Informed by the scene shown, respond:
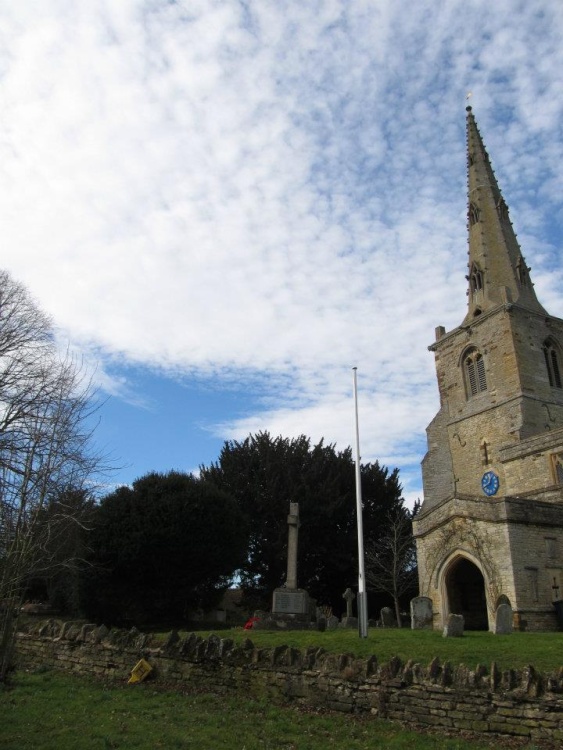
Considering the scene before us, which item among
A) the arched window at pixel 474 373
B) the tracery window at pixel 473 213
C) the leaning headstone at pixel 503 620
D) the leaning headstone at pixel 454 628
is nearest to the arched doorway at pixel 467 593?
the leaning headstone at pixel 503 620

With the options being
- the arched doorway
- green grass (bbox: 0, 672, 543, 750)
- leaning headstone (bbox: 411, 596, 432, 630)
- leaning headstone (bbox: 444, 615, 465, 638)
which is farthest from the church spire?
green grass (bbox: 0, 672, 543, 750)

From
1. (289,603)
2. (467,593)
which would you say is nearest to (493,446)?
(467,593)

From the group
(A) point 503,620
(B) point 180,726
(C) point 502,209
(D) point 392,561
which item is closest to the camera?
(B) point 180,726

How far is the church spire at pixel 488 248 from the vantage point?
111ft

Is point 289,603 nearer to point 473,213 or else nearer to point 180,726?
point 180,726

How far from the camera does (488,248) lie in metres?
35.9

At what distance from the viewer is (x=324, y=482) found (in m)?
34.4

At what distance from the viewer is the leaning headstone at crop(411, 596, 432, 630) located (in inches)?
755

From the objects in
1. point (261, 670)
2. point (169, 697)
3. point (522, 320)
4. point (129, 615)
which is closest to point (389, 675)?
point (261, 670)

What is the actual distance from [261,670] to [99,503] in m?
16.4

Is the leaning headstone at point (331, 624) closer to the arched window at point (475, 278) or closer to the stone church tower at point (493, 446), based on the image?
the stone church tower at point (493, 446)

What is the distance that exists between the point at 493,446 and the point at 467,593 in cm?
1079

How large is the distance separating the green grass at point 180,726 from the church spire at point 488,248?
2774 cm

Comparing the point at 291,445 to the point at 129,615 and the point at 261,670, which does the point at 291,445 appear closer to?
the point at 129,615
